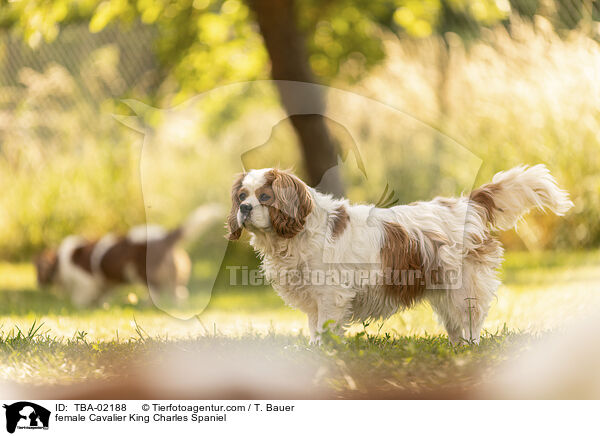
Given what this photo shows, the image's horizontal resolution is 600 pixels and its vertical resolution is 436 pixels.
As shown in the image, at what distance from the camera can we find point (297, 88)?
9.70 ft

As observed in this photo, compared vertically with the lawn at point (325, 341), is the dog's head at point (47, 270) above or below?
above

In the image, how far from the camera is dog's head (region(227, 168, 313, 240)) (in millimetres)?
2465

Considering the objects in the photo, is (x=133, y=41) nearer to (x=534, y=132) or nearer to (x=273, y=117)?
(x=273, y=117)

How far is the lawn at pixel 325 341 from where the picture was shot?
2.43 metres

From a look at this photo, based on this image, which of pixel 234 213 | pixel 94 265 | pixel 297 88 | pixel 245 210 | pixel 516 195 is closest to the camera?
pixel 245 210

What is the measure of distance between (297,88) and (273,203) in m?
0.76

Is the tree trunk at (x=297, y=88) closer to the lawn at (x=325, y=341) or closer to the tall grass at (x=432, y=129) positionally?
the tall grass at (x=432, y=129)

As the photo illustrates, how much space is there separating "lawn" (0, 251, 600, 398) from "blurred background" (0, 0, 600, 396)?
2 centimetres

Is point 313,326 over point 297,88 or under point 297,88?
under
